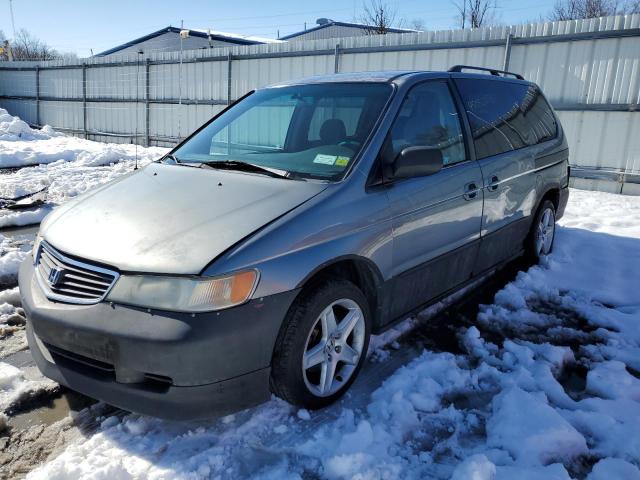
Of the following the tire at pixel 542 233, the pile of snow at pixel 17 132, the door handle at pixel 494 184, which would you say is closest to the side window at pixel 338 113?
the door handle at pixel 494 184

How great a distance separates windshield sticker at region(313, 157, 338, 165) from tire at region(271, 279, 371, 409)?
0.71 m

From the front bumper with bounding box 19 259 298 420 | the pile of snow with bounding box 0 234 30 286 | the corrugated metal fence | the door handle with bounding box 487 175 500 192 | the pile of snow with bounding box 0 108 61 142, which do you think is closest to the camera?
the front bumper with bounding box 19 259 298 420

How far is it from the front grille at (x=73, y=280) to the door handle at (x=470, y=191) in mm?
2348

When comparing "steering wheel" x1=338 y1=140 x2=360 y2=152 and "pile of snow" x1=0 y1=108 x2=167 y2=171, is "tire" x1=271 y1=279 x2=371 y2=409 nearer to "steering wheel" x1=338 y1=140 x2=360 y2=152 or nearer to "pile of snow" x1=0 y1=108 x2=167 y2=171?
"steering wheel" x1=338 y1=140 x2=360 y2=152

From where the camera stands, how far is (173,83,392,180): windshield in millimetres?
3049

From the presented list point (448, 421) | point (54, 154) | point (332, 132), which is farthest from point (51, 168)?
point (448, 421)

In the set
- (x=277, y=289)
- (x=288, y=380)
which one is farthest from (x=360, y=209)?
(x=288, y=380)

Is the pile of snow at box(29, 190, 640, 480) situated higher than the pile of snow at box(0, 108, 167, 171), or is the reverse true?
the pile of snow at box(29, 190, 640, 480)

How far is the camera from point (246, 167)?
312 cm

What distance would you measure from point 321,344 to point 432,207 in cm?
117

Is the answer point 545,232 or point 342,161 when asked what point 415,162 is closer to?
point 342,161

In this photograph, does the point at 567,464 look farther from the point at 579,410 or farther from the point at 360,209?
the point at 360,209

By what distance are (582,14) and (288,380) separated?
37.6m

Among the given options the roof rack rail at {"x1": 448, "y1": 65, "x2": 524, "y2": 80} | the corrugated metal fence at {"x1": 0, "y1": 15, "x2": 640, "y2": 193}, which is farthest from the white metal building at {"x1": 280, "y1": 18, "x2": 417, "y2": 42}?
the roof rack rail at {"x1": 448, "y1": 65, "x2": 524, "y2": 80}
